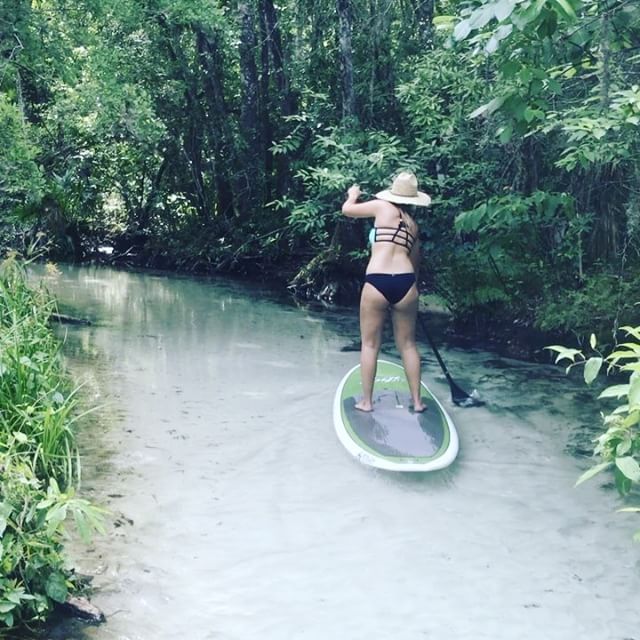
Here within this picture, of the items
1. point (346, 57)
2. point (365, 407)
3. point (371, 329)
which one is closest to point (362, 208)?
point (371, 329)

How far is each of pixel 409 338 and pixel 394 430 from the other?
75 cm

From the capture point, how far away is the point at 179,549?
168 inches

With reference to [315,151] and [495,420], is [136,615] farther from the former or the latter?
[315,151]

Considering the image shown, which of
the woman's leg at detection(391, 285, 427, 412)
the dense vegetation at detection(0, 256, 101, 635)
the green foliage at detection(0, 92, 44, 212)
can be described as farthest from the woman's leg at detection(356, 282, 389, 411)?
the green foliage at detection(0, 92, 44, 212)

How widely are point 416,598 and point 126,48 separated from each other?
1194 centimetres

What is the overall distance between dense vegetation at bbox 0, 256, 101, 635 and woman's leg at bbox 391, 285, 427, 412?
2532 millimetres

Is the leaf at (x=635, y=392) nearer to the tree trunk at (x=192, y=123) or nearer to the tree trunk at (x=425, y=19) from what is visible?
the tree trunk at (x=425, y=19)

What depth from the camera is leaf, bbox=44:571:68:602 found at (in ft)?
11.0

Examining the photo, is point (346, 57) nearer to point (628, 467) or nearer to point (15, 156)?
point (15, 156)

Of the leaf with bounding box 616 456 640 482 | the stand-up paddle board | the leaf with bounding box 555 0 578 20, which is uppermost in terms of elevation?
the leaf with bounding box 555 0 578 20

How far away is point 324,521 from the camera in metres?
4.70

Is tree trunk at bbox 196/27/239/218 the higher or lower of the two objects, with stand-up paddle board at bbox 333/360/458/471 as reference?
higher

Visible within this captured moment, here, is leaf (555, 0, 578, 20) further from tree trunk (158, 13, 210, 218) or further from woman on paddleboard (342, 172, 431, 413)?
tree trunk (158, 13, 210, 218)

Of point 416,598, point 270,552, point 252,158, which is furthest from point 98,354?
point 252,158
